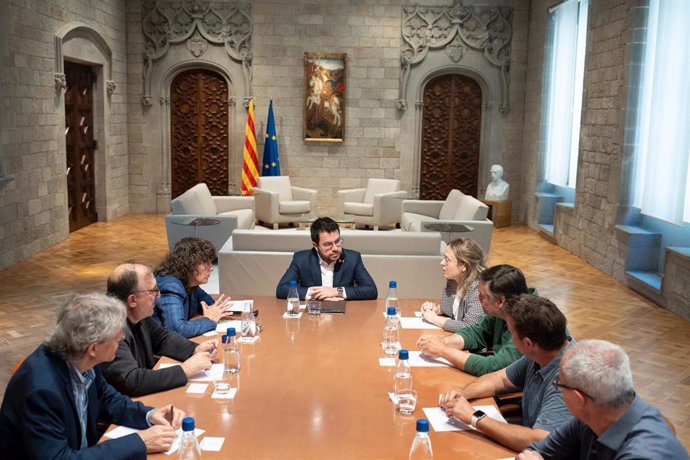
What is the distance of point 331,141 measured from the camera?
45.0 ft

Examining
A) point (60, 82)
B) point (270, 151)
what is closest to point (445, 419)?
point (60, 82)

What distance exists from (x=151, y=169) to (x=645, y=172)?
29.7ft

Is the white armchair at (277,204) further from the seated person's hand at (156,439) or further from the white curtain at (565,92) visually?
the seated person's hand at (156,439)

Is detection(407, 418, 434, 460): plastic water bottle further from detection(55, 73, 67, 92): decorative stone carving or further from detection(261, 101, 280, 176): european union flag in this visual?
detection(261, 101, 280, 176): european union flag

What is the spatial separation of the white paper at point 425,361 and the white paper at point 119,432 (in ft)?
4.47

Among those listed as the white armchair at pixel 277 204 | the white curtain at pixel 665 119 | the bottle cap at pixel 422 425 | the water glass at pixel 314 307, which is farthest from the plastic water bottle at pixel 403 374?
the white armchair at pixel 277 204

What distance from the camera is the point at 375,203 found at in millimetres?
11656

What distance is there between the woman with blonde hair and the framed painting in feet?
31.4

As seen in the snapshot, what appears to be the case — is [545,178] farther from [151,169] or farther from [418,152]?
[151,169]

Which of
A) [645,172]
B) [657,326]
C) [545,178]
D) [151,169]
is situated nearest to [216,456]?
[657,326]

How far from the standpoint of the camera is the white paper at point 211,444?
A: 250cm

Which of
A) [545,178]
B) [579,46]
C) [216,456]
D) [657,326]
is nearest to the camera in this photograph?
[216,456]

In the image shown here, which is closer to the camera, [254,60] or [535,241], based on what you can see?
[535,241]

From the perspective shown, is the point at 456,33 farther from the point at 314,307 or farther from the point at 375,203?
the point at 314,307
